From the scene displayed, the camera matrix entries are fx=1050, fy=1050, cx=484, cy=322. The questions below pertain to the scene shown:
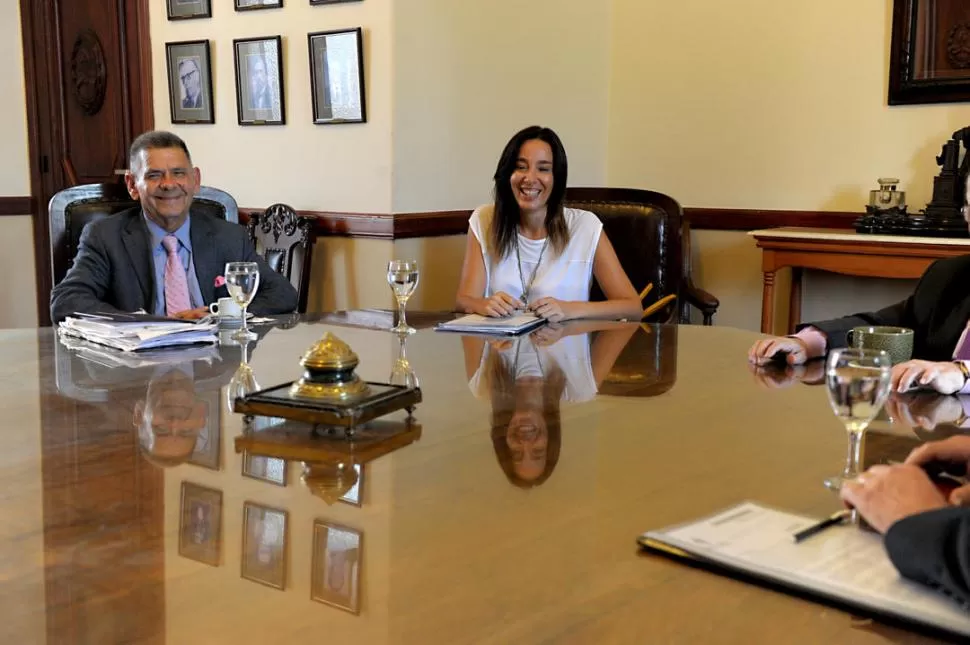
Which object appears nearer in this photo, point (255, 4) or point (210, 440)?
point (210, 440)

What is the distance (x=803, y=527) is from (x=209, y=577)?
588 millimetres

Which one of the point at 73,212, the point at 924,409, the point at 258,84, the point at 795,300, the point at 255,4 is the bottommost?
the point at 795,300

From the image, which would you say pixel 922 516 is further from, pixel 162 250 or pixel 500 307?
pixel 162 250

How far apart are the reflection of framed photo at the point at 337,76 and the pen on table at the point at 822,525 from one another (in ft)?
10.4

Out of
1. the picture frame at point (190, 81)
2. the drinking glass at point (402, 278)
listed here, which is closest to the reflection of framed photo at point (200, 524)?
the drinking glass at point (402, 278)

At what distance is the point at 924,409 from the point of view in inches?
65.9

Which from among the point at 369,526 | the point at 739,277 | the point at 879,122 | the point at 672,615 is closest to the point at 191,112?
the point at 739,277

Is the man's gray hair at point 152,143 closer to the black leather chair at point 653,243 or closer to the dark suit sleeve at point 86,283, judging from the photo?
the dark suit sleeve at point 86,283

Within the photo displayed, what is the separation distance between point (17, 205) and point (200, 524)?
4869mm

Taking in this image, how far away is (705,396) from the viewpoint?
1.76m

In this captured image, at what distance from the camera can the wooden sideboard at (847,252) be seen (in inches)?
148

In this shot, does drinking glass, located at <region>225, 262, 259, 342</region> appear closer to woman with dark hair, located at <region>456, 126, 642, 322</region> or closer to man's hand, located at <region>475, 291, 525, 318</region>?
man's hand, located at <region>475, 291, 525, 318</region>

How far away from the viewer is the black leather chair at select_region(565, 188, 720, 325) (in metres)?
3.79

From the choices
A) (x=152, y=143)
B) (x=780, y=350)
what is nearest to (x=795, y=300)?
(x=780, y=350)
